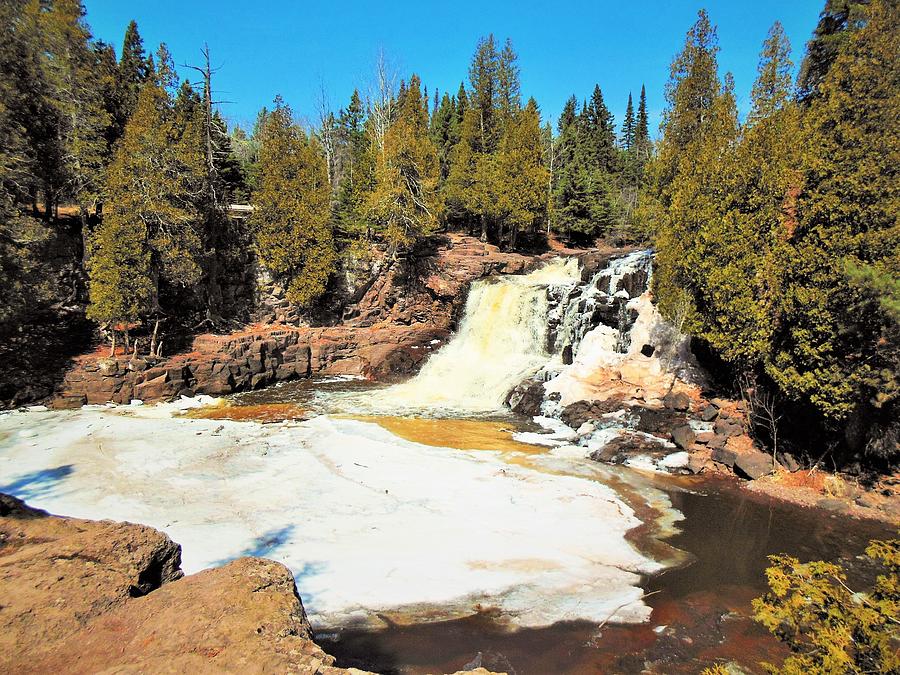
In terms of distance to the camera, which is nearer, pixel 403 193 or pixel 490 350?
pixel 490 350

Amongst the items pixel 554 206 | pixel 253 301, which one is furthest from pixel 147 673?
pixel 554 206

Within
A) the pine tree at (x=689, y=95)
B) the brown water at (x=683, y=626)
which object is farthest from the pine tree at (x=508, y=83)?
the brown water at (x=683, y=626)

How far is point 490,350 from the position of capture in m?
23.1

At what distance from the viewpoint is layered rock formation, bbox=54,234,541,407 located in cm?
1878

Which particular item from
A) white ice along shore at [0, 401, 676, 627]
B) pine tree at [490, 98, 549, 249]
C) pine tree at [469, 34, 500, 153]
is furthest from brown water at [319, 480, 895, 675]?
pine tree at [469, 34, 500, 153]

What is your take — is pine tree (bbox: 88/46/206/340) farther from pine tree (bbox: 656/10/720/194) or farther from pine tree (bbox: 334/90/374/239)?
pine tree (bbox: 656/10/720/194)

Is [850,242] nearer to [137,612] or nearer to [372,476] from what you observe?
[372,476]

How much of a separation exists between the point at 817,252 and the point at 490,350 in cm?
1398

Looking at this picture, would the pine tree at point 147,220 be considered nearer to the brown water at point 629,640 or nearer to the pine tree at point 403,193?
the pine tree at point 403,193

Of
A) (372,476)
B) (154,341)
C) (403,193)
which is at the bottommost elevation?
(372,476)

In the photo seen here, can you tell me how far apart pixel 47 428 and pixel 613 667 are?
16610 mm

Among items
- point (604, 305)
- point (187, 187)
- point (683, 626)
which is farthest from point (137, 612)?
point (187, 187)

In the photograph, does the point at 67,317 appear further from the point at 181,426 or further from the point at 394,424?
the point at 394,424

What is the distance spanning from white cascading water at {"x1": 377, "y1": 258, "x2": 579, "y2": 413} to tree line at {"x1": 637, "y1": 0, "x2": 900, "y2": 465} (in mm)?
7324
